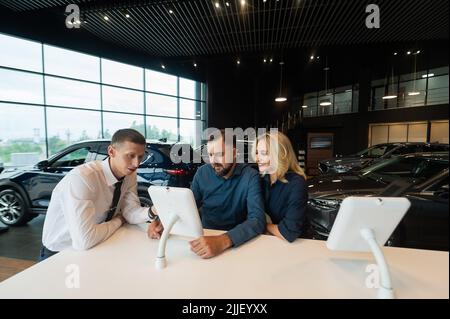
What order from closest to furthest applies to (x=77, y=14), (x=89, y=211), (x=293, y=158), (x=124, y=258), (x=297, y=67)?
1. (x=124, y=258)
2. (x=89, y=211)
3. (x=293, y=158)
4. (x=297, y=67)
5. (x=77, y=14)

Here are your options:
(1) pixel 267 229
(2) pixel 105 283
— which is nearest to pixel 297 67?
(1) pixel 267 229

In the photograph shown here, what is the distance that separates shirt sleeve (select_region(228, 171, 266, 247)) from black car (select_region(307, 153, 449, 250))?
1.44ft

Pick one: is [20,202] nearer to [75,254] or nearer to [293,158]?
[75,254]

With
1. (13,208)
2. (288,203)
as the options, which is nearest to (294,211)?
(288,203)

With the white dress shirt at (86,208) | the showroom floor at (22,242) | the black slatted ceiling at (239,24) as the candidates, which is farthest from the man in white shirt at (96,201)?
the showroom floor at (22,242)

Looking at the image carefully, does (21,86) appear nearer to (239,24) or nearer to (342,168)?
(239,24)

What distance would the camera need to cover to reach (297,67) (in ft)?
5.08

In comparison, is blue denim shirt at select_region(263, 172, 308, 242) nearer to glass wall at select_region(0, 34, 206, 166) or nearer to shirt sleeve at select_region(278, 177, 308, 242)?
shirt sleeve at select_region(278, 177, 308, 242)

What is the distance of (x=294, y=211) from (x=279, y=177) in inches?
8.0

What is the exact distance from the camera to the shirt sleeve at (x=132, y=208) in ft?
4.40

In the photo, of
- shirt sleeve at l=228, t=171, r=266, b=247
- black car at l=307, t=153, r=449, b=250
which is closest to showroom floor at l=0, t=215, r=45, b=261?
shirt sleeve at l=228, t=171, r=266, b=247

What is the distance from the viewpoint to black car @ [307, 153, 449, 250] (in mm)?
817

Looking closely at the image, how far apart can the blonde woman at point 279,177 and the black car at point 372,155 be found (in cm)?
30

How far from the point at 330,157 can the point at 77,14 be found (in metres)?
2.27
